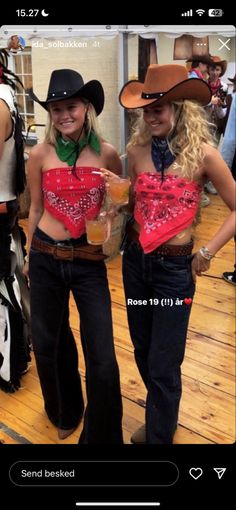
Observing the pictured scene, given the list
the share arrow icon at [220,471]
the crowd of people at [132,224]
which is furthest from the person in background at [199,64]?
the share arrow icon at [220,471]

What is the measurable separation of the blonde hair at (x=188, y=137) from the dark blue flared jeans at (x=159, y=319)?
256mm

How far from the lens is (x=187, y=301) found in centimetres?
134

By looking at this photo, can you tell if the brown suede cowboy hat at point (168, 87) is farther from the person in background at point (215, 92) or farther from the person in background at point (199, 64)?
the person in background at point (199, 64)

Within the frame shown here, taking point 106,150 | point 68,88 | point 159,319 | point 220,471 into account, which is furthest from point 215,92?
point 220,471

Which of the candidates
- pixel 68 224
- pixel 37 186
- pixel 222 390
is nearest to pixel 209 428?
pixel 222 390

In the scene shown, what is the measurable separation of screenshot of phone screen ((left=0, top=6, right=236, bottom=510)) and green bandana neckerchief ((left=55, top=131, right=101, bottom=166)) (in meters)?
0.14

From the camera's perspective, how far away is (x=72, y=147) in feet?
4.30

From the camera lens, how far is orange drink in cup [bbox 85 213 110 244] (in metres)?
1.29

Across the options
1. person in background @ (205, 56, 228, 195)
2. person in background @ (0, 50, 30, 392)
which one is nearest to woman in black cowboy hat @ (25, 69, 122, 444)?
person in background @ (0, 50, 30, 392)

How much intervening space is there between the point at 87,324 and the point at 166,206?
0.44 metres

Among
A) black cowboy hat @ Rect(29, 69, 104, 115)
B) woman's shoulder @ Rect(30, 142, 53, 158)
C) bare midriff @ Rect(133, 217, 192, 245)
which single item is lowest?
bare midriff @ Rect(133, 217, 192, 245)

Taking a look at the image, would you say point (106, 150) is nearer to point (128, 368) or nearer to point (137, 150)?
point (137, 150)

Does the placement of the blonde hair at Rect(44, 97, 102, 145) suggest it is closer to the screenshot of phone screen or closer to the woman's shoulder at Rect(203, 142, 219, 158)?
the screenshot of phone screen

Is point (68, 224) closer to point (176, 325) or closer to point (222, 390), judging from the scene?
point (176, 325)
